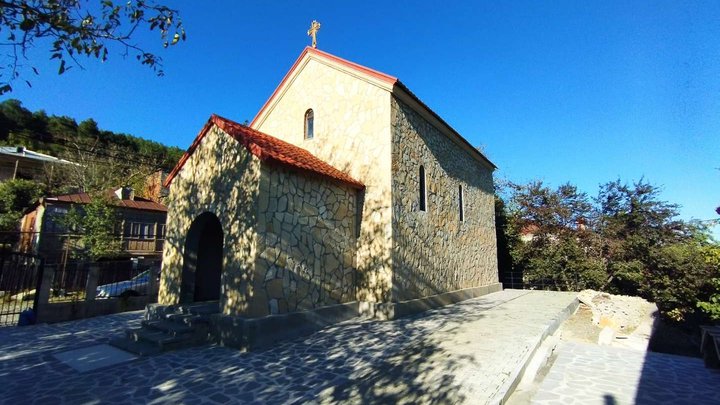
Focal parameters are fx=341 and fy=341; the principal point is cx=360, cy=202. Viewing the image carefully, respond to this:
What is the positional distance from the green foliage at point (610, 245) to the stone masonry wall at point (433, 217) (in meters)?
4.48

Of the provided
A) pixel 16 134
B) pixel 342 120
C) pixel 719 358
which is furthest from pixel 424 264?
pixel 16 134

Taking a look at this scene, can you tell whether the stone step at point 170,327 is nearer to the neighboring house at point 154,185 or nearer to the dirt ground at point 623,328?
the dirt ground at point 623,328

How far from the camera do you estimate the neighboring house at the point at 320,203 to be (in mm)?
7203

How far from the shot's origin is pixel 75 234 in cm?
1842

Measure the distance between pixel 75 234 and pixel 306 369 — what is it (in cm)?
1956

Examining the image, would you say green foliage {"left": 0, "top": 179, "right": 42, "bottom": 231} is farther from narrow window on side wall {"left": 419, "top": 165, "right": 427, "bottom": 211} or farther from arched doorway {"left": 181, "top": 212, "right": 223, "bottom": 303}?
narrow window on side wall {"left": 419, "top": 165, "right": 427, "bottom": 211}

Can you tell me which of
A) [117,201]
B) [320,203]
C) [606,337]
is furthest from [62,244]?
[606,337]

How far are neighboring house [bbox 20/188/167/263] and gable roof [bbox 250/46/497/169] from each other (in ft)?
44.1

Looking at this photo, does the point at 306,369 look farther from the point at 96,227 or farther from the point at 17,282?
the point at 96,227

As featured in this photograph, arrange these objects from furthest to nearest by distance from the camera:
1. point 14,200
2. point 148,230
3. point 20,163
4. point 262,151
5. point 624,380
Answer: point 20,163, point 14,200, point 148,230, point 262,151, point 624,380

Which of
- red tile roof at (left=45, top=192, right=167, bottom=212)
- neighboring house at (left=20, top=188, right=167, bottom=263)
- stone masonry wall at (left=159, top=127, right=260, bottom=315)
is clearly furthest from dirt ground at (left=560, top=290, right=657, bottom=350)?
red tile roof at (left=45, top=192, right=167, bottom=212)

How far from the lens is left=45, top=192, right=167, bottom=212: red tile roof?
20.6m

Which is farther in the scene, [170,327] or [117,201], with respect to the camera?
[117,201]

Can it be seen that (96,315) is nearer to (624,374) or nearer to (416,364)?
(416,364)
